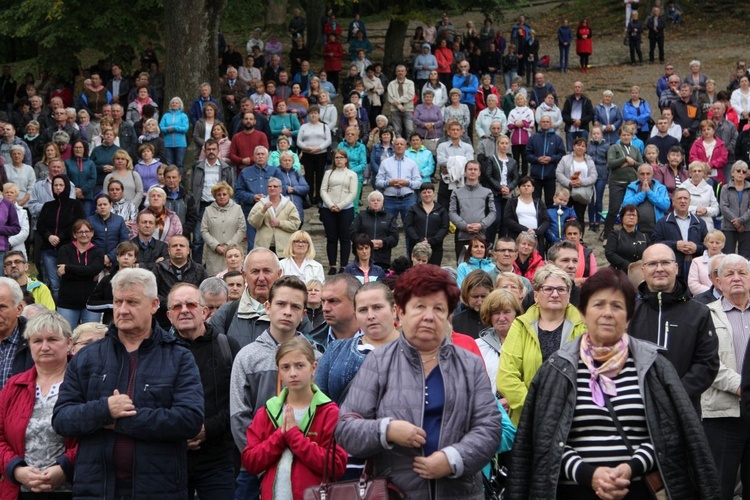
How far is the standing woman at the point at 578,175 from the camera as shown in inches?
660

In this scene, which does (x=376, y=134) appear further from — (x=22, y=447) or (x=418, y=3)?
(x=22, y=447)

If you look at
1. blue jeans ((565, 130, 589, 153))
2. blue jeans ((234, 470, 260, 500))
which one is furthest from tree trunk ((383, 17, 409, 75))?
blue jeans ((234, 470, 260, 500))

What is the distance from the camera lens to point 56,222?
45.3 feet

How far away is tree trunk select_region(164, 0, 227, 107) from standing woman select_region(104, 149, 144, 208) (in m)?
4.95

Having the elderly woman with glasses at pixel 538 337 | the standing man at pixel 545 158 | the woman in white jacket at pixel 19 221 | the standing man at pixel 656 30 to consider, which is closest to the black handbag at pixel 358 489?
the elderly woman with glasses at pixel 538 337

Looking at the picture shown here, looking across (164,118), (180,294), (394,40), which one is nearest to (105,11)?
(164,118)

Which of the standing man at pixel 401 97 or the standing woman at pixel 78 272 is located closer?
the standing woman at pixel 78 272

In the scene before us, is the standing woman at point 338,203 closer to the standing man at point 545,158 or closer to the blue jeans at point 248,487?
the standing man at point 545,158

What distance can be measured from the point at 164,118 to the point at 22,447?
40.2 feet

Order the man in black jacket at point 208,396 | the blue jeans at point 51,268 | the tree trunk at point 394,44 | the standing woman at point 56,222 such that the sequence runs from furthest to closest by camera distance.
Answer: the tree trunk at point 394,44
the standing woman at point 56,222
the blue jeans at point 51,268
the man in black jacket at point 208,396

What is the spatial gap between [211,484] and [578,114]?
49.5 ft

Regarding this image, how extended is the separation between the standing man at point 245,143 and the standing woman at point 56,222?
133 inches

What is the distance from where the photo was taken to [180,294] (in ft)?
22.0

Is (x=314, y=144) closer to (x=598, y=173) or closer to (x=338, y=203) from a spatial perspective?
(x=338, y=203)
